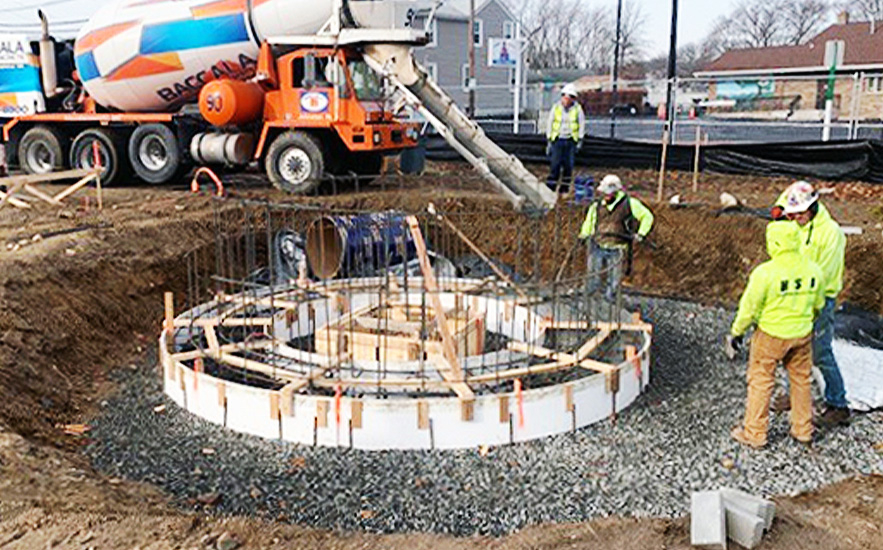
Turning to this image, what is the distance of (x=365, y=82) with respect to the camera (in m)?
13.2

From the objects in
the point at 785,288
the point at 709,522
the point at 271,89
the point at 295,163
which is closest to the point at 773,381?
the point at 785,288

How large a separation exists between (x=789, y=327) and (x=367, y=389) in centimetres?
319

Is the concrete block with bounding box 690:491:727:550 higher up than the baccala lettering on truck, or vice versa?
the baccala lettering on truck

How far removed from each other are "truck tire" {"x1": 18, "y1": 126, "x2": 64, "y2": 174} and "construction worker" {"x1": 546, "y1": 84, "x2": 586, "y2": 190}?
30.2 feet

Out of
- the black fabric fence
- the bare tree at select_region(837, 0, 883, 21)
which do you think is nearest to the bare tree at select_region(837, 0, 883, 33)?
the bare tree at select_region(837, 0, 883, 21)

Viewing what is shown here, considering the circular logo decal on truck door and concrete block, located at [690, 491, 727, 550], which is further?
the circular logo decal on truck door

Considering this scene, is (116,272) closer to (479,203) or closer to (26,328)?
(26,328)

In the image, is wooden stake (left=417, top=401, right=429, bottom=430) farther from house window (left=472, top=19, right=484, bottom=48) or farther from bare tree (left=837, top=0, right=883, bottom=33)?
bare tree (left=837, top=0, right=883, bottom=33)

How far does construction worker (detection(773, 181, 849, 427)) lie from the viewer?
589cm

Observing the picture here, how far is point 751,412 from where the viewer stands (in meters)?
6.10

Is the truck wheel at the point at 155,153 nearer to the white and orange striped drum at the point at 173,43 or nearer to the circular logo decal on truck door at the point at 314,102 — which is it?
the white and orange striped drum at the point at 173,43

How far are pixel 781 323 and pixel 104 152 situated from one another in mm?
12823

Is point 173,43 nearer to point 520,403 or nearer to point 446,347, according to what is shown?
point 446,347

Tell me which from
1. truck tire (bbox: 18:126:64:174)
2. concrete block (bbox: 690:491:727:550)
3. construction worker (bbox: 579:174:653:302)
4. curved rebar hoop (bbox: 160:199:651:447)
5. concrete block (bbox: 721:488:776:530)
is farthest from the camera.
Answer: truck tire (bbox: 18:126:64:174)
